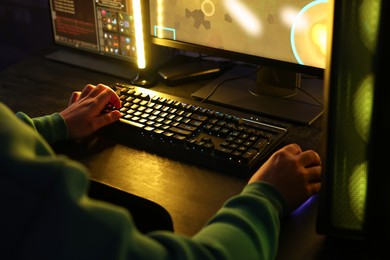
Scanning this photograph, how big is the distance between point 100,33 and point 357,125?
99 centimetres

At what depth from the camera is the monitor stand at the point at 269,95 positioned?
134cm

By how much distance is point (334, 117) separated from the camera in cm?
87

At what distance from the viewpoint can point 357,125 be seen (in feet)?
2.82

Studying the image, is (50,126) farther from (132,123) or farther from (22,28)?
(22,28)

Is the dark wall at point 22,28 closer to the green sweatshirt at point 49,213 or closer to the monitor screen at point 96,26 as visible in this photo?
the monitor screen at point 96,26

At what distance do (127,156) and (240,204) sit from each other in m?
0.37

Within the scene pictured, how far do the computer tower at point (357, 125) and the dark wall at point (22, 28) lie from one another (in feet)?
5.23

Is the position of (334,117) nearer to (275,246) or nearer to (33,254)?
(275,246)

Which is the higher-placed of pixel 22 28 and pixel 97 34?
pixel 97 34

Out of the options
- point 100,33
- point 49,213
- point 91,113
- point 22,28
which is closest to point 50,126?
point 91,113

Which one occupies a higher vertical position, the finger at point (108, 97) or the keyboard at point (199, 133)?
the finger at point (108, 97)

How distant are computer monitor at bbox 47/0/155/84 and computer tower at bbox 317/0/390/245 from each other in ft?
2.54

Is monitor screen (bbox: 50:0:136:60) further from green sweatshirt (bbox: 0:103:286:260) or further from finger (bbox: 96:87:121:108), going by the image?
green sweatshirt (bbox: 0:103:286:260)

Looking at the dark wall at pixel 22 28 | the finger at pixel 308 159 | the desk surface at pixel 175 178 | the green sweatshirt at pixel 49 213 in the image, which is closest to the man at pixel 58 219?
the green sweatshirt at pixel 49 213
